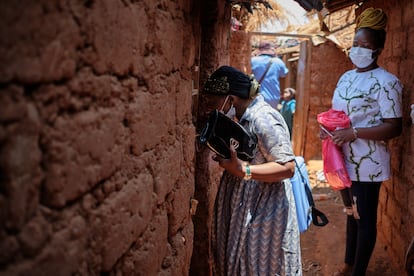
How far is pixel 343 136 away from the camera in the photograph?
3.12 m

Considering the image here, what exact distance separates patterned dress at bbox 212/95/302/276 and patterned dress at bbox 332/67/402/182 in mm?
944

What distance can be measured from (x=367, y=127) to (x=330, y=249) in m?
1.85

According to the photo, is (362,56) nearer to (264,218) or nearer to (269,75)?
(264,218)

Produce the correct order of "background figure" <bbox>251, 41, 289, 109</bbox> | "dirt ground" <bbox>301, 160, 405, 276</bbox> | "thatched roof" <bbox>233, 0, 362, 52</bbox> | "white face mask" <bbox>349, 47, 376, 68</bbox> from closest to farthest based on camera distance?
"white face mask" <bbox>349, 47, 376, 68</bbox>
"dirt ground" <bbox>301, 160, 405, 276</bbox>
"background figure" <bbox>251, 41, 289, 109</bbox>
"thatched roof" <bbox>233, 0, 362, 52</bbox>

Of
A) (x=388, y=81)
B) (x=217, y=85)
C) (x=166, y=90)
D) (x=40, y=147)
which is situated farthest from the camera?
(x=388, y=81)

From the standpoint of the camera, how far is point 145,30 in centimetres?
138

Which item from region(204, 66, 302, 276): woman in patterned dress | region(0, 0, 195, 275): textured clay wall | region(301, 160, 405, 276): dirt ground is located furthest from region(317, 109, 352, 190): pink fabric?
region(0, 0, 195, 275): textured clay wall

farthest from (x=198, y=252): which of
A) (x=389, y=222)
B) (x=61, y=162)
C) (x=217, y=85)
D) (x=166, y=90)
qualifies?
(x=61, y=162)

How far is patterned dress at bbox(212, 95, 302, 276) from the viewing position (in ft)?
7.56

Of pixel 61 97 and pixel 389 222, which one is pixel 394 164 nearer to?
pixel 389 222

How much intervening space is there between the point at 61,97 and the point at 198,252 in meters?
2.37

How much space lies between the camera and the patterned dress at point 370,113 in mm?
3000

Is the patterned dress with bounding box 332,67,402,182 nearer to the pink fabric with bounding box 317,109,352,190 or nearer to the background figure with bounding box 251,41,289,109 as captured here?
the pink fabric with bounding box 317,109,352,190

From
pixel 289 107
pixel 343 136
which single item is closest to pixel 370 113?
pixel 343 136
